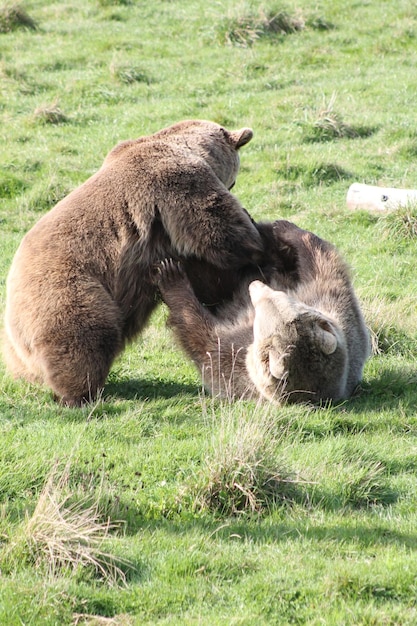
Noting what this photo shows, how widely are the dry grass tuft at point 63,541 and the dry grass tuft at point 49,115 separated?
33.8ft

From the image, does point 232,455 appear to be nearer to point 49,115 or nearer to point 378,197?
point 378,197

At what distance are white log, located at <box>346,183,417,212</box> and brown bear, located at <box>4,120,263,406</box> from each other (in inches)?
152

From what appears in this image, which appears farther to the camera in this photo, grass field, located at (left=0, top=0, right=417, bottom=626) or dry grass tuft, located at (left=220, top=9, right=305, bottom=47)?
dry grass tuft, located at (left=220, top=9, right=305, bottom=47)

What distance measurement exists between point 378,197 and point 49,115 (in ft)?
19.3

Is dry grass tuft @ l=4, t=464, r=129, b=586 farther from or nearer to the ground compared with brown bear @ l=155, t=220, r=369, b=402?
farther from the ground

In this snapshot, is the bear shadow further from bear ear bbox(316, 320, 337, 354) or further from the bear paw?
bear ear bbox(316, 320, 337, 354)

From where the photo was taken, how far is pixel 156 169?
7.36 metres

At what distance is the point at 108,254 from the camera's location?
721 centimetres

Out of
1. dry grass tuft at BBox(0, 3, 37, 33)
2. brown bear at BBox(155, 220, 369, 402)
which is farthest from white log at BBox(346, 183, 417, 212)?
dry grass tuft at BBox(0, 3, 37, 33)

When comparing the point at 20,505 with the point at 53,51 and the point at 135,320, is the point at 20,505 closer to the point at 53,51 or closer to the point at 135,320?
the point at 135,320

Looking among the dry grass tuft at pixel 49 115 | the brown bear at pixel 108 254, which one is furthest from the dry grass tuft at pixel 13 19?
the brown bear at pixel 108 254

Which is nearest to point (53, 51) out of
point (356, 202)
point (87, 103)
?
point (87, 103)

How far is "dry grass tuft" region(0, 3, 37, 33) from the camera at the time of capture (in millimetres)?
18062

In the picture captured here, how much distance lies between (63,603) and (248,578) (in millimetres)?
939
